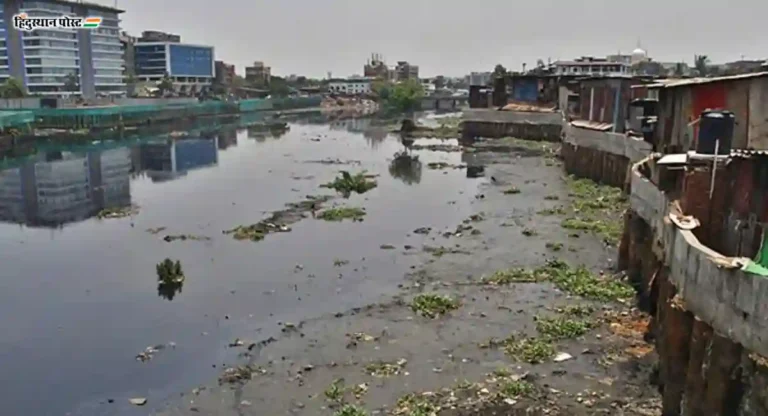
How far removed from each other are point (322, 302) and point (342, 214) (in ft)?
34.3

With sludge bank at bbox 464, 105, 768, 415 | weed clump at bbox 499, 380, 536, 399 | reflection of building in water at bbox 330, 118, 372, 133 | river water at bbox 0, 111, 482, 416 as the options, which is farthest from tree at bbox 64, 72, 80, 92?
weed clump at bbox 499, 380, 536, 399

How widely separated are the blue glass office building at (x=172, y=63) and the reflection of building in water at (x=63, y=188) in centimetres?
9444

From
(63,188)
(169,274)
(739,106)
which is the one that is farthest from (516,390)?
(63,188)

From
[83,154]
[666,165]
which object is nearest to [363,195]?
[666,165]

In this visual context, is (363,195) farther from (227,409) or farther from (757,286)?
(757,286)

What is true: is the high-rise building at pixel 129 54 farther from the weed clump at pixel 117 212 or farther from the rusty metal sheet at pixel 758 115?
the rusty metal sheet at pixel 758 115

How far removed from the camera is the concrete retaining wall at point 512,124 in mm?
55781

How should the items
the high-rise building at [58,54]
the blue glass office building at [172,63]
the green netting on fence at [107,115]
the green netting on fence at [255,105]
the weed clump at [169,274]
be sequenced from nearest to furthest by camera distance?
the weed clump at [169,274] < the green netting on fence at [107,115] < the high-rise building at [58,54] < the green netting on fence at [255,105] < the blue glass office building at [172,63]

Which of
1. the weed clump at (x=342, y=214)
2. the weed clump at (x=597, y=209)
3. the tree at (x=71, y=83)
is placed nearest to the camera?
the weed clump at (x=597, y=209)

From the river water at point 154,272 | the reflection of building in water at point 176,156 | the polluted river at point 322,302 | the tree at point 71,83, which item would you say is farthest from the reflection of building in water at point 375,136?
the tree at point 71,83

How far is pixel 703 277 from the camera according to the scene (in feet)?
30.5

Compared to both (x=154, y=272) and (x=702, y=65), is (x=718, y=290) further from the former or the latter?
(x=702, y=65)

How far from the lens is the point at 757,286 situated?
7.88 metres

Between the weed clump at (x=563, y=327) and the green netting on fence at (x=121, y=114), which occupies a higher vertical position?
the green netting on fence at (x=121, y=114)
